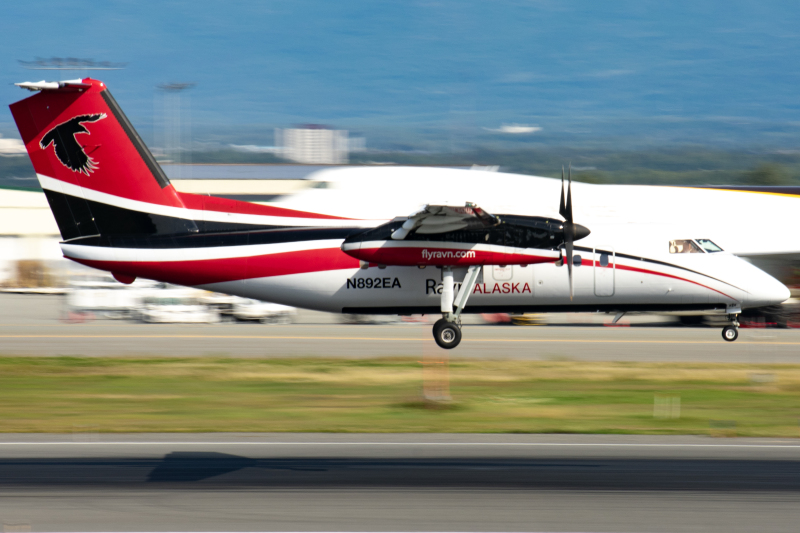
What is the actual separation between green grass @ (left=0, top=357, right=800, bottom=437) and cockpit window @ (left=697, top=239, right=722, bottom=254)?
3.45m

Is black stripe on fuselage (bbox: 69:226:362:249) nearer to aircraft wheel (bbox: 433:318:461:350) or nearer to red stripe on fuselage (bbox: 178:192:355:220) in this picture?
red stripe on fuselage (bbox: 178:192:355:220)

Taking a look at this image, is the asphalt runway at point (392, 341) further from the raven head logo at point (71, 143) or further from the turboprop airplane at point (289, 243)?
the raven head logo at point (71, 143)

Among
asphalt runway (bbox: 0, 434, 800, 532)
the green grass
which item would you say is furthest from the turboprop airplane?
asphalt runway (bbox: 0, 434, 800, 532)

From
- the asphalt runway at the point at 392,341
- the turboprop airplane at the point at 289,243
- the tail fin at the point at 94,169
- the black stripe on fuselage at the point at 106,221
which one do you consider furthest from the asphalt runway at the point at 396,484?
the asphalt runway at the point at 392,341

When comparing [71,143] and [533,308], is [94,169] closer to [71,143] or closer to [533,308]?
[71,143]

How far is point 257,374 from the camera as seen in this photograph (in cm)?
2255

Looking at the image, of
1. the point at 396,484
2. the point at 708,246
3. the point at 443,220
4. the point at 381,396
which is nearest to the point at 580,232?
the point at 443,220

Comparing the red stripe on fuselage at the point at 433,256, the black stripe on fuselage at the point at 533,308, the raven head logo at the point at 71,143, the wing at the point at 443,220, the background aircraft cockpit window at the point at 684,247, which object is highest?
the raven head logo at the point at 71,143

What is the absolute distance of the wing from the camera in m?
17.6

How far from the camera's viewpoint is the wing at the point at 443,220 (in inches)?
691

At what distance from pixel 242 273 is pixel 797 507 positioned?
39.4 feet

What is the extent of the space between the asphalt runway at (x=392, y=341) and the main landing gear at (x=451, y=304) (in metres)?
5.79

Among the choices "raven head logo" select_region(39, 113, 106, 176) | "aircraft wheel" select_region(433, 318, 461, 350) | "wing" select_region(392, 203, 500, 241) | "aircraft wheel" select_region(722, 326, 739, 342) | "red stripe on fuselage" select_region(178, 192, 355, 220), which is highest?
"raven head logo" select_region(39, 113, 106, 176)

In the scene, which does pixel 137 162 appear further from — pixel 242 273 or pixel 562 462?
pixel 562 462
